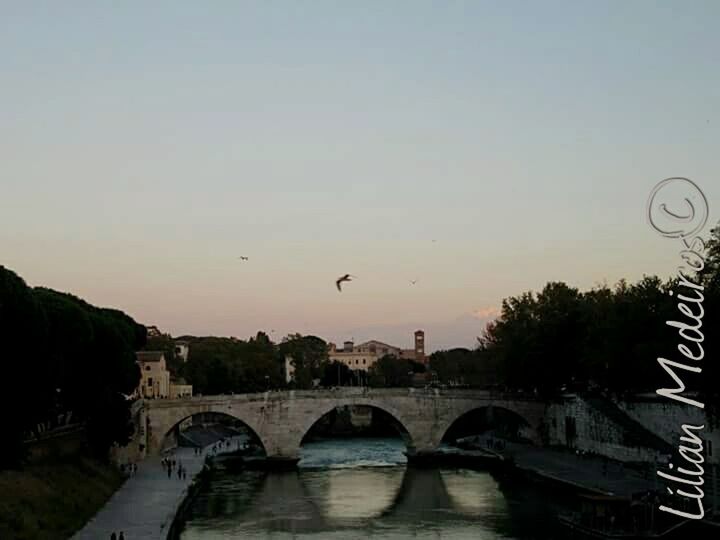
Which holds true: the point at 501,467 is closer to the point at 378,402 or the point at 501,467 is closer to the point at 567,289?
the point at 378,402

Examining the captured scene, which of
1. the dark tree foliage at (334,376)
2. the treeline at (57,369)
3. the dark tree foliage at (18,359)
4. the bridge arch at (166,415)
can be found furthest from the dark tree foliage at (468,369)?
the dark tree foliage at (18,359)

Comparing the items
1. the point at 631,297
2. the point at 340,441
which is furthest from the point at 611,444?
the point at 340,441

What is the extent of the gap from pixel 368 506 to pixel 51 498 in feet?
48.2

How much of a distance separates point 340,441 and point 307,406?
26.4 m

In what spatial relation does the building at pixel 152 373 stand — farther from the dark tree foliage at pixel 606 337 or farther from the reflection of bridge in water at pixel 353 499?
the dark tree foliage at pixel 606 337

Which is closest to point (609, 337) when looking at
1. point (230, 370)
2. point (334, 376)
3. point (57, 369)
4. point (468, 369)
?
point (57, 369)

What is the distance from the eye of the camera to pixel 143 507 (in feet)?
118

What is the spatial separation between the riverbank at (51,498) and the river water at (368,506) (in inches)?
143

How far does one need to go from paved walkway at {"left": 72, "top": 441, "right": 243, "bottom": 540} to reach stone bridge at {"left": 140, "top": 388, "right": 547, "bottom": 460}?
366 centimetres

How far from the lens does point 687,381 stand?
38125mm

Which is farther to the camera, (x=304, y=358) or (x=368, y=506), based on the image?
(x=304, y=358)

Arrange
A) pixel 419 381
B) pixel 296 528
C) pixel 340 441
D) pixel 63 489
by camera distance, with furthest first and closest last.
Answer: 1. pixel 419 381
2. pixel 340 441
3. pixel 296 528
4. pixel 63 489

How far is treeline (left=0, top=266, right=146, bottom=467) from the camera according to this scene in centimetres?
2958

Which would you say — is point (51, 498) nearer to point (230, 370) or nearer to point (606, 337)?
point (606, 337)
